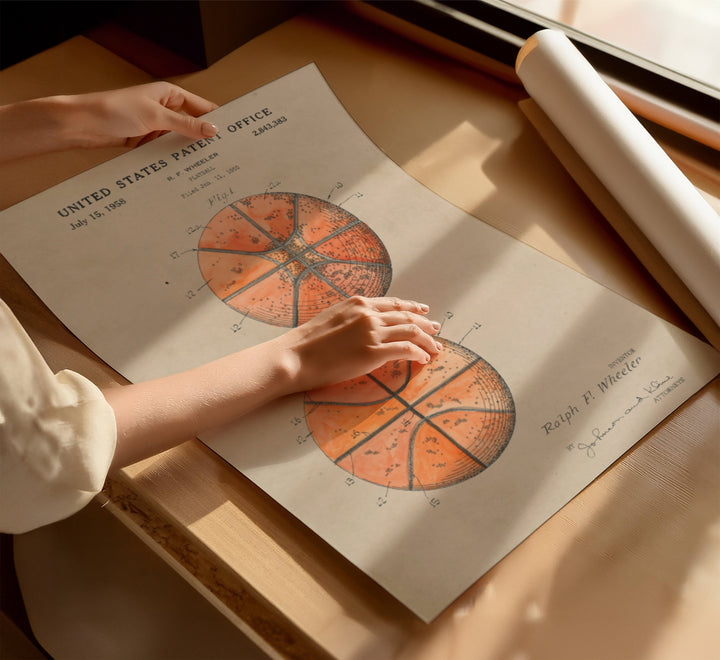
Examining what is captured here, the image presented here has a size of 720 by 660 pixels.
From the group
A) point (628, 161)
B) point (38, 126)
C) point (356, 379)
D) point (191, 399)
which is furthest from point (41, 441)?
point (628, 161)

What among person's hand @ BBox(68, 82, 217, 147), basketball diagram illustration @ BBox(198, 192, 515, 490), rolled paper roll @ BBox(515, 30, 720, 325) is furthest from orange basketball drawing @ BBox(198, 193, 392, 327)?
rolled paper roll @ BBox(515, 30, 720, 325)

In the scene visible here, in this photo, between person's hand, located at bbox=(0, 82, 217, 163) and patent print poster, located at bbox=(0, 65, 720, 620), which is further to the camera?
person's hand, located at bbox=(0, 82, 217, 163)

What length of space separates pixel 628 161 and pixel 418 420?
12.5 inches

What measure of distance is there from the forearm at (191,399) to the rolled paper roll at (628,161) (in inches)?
13.6

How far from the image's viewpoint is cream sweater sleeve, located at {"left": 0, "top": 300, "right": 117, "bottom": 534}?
47 centimetres

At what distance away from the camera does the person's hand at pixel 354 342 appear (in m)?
0.57

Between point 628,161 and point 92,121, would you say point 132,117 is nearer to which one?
point 92,121

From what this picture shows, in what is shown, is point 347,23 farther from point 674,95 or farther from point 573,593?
point 573,593

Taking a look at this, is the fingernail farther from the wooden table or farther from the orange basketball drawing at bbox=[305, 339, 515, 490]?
the orange basketball drawing at bbox=[305, 339, 515, 490]

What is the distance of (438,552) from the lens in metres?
0.49

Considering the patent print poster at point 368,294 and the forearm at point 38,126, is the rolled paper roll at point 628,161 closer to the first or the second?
the patent print poster at point 368,294

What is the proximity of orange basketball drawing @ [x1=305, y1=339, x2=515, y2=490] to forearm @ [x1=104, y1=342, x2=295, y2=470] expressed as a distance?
41 mm

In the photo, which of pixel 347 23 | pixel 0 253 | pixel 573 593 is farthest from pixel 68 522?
pixel 347 23

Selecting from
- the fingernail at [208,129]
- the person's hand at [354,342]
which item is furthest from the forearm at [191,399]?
the fingernail at [208,129]
